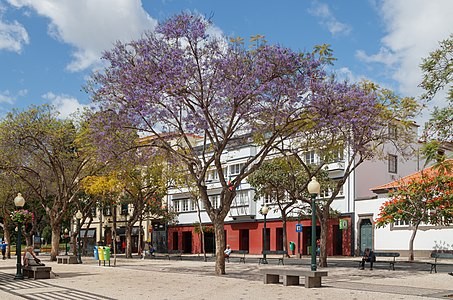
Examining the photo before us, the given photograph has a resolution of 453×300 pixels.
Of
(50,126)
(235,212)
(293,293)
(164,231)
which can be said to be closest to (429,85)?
(293,293)

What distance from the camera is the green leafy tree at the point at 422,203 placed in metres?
31.5

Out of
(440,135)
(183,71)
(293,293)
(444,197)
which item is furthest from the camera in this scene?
(444,197)

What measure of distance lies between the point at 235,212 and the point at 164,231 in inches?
487

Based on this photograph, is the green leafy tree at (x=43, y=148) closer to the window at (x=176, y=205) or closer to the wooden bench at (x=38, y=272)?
Result: the wooden bench at (x=38, y=272)

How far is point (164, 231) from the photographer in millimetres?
63438

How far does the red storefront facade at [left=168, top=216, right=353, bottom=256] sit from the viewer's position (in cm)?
4519

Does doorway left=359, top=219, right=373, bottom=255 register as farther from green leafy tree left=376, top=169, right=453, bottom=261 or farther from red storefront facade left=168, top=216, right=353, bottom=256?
green leafy tree left=376, top=169, right=453, bottom=261

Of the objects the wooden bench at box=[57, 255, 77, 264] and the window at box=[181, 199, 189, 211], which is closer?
the wooden bench at box=[57, 255, 77, 264]

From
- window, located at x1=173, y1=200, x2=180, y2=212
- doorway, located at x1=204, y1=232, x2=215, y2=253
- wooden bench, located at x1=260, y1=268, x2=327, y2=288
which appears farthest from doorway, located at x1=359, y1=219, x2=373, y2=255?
wooden bench, located at x1=260, y1=268, x2=327, y2=288

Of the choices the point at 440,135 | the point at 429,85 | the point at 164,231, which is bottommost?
the point at 164,231

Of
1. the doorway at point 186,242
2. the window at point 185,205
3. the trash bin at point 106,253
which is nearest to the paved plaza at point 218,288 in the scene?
the trash bin at point 106,253

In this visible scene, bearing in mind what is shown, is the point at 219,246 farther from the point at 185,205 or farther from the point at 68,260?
the point at 185,205

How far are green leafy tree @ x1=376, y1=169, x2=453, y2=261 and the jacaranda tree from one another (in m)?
12.0

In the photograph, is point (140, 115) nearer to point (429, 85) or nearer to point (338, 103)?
point (338, 103)
